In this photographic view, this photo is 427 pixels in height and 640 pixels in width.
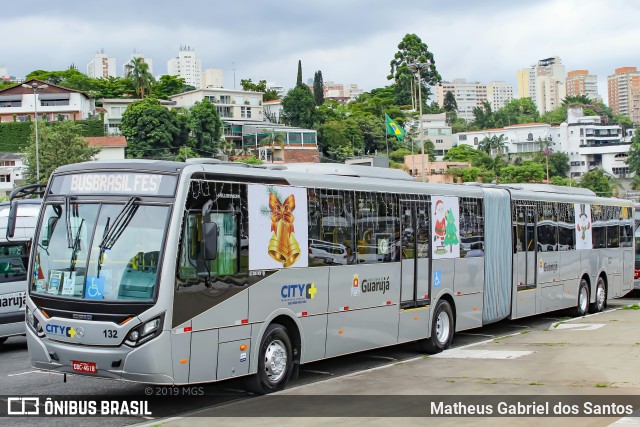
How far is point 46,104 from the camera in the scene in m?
117

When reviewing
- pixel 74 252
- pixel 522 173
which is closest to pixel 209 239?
pixel 74 252

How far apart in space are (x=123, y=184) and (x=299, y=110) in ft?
387

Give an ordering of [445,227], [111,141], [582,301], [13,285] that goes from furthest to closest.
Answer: [111,141]
[582,301]
[13,285]
[445,227]

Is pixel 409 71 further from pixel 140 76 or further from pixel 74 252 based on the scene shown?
pixel 74 252

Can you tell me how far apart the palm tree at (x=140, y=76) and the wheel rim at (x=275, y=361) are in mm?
129259

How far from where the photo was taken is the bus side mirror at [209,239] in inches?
410

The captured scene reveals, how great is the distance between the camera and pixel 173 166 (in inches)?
419

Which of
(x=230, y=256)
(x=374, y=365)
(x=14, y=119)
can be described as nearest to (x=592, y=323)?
(x=374, y=365)

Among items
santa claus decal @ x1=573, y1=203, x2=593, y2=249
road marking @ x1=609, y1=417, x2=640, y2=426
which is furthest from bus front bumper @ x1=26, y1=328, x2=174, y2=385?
santa claus decal @ x1=573, y1=203, x2=593, y2=249

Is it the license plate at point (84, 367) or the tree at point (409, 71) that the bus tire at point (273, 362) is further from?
the tree at point (409, 71)

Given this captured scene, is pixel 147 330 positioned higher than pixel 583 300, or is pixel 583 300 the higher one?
pixel 147 330

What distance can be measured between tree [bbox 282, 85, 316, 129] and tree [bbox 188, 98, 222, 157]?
24975 mm

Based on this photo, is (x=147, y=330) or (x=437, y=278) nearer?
(x=147, y=330)

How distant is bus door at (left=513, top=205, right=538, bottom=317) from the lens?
19969 mm
